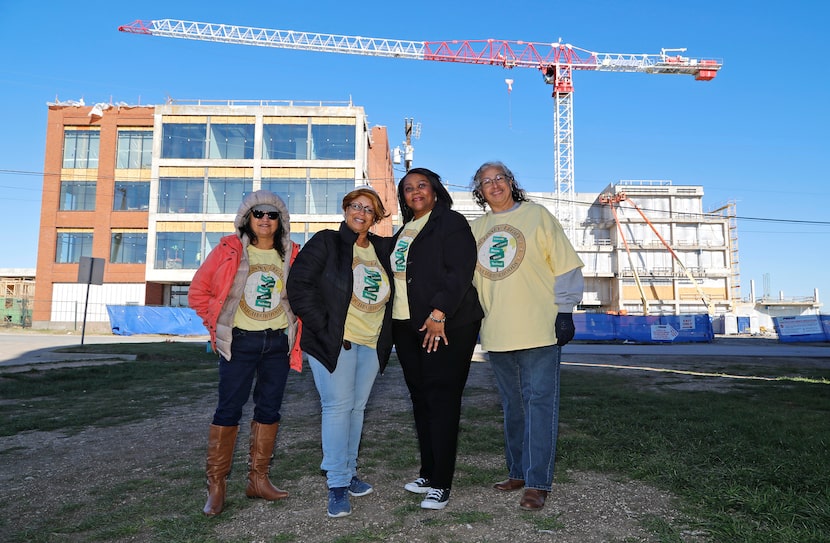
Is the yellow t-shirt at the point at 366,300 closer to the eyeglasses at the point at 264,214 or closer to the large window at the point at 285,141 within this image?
the eyeglasses at the point at 264,214

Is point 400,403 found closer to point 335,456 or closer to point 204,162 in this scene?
point 335,456

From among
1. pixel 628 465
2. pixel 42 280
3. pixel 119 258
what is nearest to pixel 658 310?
pixel 119 258

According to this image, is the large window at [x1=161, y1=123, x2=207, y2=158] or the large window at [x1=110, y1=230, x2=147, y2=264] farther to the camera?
the large window at [x1=110, y1=230, x2=147, y2=264]

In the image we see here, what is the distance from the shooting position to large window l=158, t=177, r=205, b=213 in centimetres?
3731

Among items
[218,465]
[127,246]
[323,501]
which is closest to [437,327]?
[323,501]

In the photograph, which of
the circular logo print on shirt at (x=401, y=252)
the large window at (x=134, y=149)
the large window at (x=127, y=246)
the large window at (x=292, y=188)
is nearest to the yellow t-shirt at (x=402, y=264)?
the circular logo print on shirt at (x=401, y=252)

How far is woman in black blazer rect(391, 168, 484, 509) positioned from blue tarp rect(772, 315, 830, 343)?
29.1 meters

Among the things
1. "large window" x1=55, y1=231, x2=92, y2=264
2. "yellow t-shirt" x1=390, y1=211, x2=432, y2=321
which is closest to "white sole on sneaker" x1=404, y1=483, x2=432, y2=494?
"yellow t-shirt" x1=390, y1=211, x2=432, y2=321

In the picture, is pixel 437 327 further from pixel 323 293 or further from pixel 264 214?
pixel 264 214

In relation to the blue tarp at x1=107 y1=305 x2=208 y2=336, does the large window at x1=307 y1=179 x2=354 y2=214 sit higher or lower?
higher

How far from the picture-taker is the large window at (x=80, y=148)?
39.0 metres

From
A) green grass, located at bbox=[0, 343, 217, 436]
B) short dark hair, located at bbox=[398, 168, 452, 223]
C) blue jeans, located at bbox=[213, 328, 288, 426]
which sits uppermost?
short dark hair, located at bbox=[398, 168, 452, 223]

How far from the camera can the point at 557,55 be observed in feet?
219

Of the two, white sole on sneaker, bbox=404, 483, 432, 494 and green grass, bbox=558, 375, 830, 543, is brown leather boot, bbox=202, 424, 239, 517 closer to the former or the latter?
white sole on sneaker, bbox=404, 483, 432, 494
